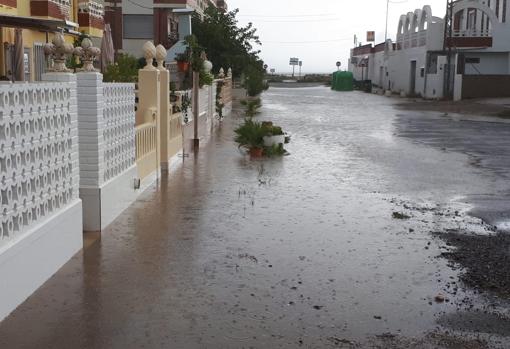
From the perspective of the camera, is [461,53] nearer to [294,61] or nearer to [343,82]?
[343,82]

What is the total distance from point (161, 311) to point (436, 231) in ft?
12.4

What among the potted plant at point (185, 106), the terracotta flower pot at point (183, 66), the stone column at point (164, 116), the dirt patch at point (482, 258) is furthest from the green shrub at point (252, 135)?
the dirt patch at point (482, 258)

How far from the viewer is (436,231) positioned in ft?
25.2

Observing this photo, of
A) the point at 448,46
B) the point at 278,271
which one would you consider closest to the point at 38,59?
the point at 278,271

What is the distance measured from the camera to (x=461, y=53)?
A: 47.5 m

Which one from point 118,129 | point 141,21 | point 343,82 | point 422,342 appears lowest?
point 422,342

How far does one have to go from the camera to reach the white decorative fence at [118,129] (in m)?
7.56

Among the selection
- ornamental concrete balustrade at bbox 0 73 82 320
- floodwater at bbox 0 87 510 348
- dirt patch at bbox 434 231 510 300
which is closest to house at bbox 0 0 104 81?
floodwater at bbox 0 87 510 348

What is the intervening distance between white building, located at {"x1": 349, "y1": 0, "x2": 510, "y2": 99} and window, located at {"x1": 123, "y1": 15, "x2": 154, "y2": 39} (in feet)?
60.8

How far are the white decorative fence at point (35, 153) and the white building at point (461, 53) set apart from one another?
134 ft

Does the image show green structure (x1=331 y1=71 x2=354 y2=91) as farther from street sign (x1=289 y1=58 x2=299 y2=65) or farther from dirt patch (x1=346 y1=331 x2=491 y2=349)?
dirt patch (x1=346 y1=331 x2=491 y2=349)

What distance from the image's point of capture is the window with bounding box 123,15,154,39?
3994 centimetres

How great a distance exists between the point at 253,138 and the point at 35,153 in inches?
354

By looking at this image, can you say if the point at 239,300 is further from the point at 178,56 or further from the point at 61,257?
the point at 178,56
